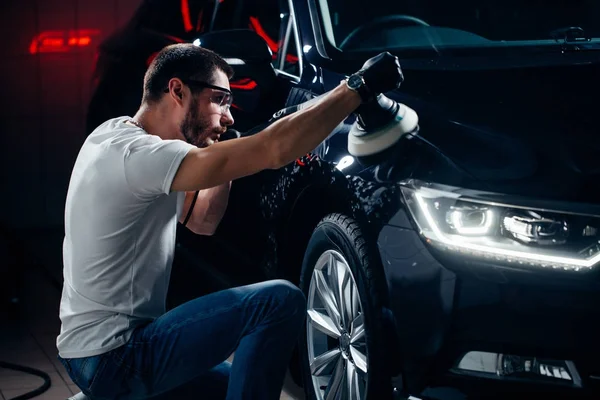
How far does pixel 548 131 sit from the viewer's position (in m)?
3.25

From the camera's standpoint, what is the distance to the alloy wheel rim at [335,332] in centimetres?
347

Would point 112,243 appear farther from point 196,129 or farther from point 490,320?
point 490,320

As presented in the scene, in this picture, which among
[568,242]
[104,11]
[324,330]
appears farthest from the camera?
[104,11]

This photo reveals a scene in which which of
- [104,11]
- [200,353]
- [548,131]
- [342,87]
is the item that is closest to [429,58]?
[548,131]

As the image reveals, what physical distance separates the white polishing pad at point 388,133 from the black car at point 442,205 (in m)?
0.02

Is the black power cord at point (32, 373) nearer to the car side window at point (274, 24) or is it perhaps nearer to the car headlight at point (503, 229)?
the car side window at point (274, 24)

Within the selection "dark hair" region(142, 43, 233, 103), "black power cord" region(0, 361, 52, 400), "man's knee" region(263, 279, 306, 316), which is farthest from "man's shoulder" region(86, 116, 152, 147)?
"black power cord" region(0, 361, 52, 400)

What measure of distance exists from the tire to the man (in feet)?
0.72

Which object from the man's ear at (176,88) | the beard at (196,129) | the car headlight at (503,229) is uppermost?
the man's ear at (176,88)

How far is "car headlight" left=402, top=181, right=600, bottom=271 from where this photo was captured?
295 cm

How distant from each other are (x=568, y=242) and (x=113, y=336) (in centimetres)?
124

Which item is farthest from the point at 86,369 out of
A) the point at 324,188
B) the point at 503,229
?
the point at 503,229

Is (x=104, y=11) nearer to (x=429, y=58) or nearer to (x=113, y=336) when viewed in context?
(x=429, y=58)

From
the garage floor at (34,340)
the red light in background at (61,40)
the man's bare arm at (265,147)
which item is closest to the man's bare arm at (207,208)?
the man's bare arm at (265,147)
